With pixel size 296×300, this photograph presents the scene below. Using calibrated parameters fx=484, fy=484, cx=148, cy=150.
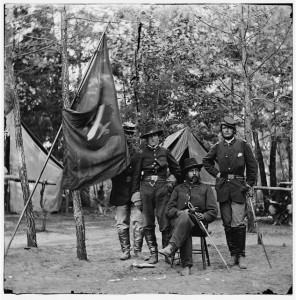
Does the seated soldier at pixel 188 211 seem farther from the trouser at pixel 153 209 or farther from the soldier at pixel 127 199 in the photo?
the soldier at pixel 127 199

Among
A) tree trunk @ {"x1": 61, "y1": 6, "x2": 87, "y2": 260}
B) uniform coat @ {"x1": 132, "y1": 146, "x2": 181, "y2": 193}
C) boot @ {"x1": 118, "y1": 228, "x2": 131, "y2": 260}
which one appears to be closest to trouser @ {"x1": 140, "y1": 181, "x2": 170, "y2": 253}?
uniform coat @ {"x1": 132, "y1": 146, "x2": 181, "y2": 193}

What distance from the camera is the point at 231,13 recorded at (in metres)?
6.79

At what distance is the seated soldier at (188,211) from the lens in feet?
18.1

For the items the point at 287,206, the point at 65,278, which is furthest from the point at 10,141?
the point at 287,206

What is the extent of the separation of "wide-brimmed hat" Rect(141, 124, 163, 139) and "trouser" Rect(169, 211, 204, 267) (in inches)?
45.0

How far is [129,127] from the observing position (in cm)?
623

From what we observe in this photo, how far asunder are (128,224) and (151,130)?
1.25m

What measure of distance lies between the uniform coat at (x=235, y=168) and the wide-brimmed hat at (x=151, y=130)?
0.80 metres

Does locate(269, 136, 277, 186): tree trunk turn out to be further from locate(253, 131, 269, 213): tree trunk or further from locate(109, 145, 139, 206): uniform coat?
locate(109, 145, 139, 206): uniform coat

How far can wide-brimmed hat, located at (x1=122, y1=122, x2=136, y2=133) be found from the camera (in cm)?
620

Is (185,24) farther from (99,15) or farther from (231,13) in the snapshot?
(99,15)

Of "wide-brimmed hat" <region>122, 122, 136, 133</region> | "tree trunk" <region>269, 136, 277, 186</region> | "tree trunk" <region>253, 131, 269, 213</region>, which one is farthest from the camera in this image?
"tree trunk" <region>253, 131, 269, 213</region>

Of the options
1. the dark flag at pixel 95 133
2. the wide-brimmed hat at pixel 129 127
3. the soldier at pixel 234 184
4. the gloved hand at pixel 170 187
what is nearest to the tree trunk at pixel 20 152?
the dark flag at pixel 95 133

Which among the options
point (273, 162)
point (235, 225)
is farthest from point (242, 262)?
point (273, 162)
